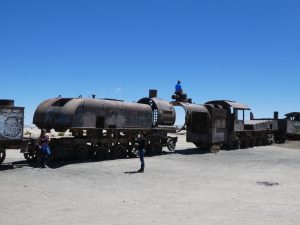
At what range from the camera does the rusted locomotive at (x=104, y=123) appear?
19.3m

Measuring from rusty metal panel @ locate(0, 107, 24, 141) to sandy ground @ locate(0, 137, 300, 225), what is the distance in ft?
4.45

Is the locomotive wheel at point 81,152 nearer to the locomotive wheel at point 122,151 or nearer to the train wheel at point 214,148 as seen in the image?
the locomotive wheel at point 122,151

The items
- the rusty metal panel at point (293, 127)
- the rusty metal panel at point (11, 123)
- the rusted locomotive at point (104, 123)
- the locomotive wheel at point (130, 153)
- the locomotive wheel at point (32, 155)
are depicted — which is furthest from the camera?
the rusty metal panel at point (293, 127)

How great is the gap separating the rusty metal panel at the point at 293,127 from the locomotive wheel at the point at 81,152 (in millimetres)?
29711

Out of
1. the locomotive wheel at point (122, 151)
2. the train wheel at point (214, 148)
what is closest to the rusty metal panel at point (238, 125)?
the train wheel at point (214, 148)

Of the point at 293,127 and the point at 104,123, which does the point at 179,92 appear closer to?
the point at 104,123

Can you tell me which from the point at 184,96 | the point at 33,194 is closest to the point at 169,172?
the point at 33,194

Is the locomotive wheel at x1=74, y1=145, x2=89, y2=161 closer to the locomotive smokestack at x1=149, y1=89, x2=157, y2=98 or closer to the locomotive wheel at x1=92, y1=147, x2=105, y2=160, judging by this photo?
the locomotive wheel at x1=92, y1=147, x2=105, y2=160

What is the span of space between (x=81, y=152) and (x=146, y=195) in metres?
8.91

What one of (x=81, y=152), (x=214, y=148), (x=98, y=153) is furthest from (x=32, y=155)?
(x=214, y=148)

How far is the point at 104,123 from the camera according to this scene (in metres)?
21.0

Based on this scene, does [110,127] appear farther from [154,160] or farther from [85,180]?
[85,180]

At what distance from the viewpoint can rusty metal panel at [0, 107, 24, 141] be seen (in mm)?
16536

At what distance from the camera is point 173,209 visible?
33.5ft
